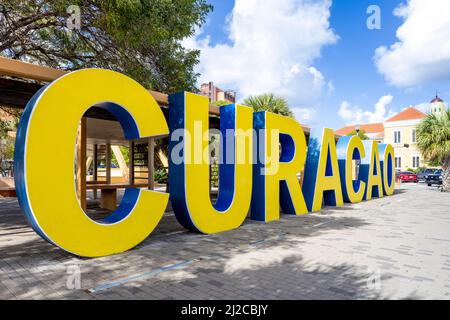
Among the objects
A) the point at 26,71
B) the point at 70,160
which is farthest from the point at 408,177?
the point at 26,71

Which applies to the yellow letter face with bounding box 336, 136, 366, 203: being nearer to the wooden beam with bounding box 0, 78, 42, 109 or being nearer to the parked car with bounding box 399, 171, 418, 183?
the wooden beam with bounding box 0, 78, 42, 109

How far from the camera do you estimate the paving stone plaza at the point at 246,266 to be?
14.7ft

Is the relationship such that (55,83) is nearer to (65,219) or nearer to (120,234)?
(65,219)

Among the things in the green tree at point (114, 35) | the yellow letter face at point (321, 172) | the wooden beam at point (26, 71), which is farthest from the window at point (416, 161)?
the wooden beam at point (26, 71)

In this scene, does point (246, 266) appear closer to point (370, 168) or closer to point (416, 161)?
point (370, 168)

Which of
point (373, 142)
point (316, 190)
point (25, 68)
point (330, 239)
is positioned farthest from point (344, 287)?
point (373, 142)

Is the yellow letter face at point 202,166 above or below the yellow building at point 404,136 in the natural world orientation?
below

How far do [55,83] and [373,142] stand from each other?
592 inches

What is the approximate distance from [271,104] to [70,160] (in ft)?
64.8

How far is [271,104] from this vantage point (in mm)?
24109

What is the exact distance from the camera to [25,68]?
218 inches

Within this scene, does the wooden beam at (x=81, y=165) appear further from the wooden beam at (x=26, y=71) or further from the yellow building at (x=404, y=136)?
the yellow building at (x=404, y=136)

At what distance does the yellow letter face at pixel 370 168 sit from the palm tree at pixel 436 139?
5112 mm

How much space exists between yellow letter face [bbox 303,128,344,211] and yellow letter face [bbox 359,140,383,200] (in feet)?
11.0
